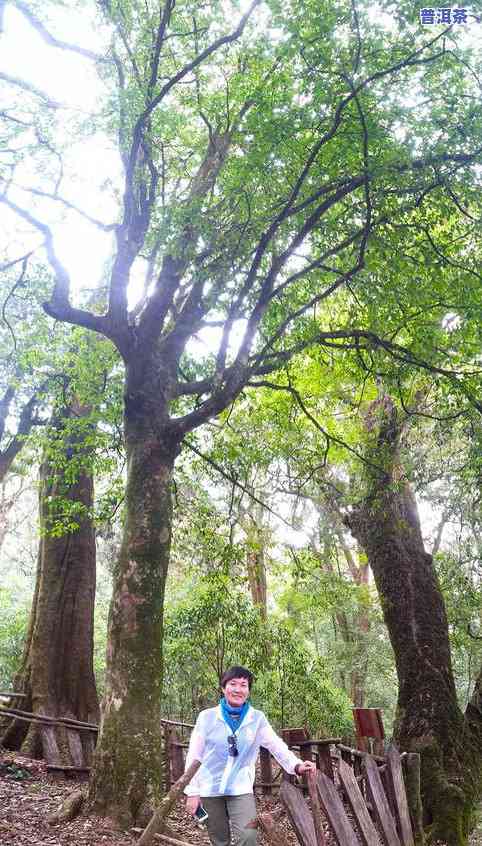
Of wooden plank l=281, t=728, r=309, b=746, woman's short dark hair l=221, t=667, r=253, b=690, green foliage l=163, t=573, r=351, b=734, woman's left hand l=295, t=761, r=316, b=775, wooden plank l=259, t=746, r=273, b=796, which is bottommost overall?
wooden plank l=259, t=746, r=273, b=796

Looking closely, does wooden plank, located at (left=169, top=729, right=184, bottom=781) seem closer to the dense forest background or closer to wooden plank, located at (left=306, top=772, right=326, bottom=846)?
the dense forest background

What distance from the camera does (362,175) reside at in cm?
713

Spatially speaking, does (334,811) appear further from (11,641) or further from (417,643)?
(11,641)

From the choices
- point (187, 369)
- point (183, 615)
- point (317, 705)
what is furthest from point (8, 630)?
point (187, 369)

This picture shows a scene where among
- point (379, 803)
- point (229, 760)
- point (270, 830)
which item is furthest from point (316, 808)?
point (379, 803)

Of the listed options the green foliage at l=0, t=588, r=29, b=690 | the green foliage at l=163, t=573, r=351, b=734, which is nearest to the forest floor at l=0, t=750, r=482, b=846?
the green foliage at l=163, t=573, r=351, b=734

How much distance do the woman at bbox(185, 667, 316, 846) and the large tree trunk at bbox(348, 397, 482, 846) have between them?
486 cm

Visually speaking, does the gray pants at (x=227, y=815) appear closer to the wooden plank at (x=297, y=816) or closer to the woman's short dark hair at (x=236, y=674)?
the wooden plank at (x=297, y=816)

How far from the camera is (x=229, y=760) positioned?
4.12 meters

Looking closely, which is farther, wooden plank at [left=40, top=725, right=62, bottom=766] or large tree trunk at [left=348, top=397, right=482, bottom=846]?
wooden plank at [left=40, top=725, right=62, bottom=766]

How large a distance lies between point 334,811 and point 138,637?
2.72 metres

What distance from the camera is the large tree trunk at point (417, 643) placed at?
8266mm

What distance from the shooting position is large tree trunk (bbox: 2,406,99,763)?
33.0ft

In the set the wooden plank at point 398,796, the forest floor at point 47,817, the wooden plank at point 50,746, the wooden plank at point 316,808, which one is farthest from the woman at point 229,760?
the wooden plank at point 50,746
